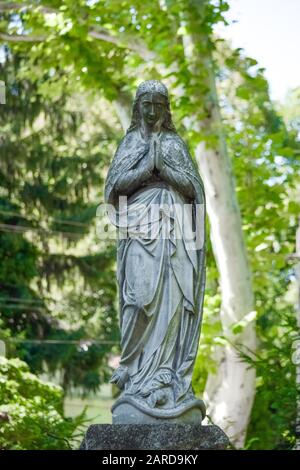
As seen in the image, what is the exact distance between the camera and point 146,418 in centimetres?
793

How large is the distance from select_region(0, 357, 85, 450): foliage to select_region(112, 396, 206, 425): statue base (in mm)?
3373

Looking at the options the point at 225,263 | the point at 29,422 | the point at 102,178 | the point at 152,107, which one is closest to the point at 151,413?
the point at 152,107

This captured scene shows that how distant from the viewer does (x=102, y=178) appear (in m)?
25.2

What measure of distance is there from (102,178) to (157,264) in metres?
16.9

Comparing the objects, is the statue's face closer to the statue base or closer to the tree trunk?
the statue base

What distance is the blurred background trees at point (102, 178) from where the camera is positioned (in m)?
14.8

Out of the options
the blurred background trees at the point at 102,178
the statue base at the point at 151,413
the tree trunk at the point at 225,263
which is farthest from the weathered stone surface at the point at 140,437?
the tree trunk at the point at 225,263

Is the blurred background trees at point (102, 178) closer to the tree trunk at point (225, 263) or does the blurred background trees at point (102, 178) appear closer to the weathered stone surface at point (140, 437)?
the tree trunk at point (225, 263)

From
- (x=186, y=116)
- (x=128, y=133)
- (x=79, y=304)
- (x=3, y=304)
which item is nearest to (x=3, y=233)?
(x=3, y=304)

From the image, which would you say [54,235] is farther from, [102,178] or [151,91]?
[151,91]

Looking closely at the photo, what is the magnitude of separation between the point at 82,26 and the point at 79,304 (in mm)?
10351

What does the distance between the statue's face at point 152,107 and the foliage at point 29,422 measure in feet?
13.4

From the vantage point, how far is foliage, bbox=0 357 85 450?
482 inches

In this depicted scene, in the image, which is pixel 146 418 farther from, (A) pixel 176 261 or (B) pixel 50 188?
(B) pixel 50 188
